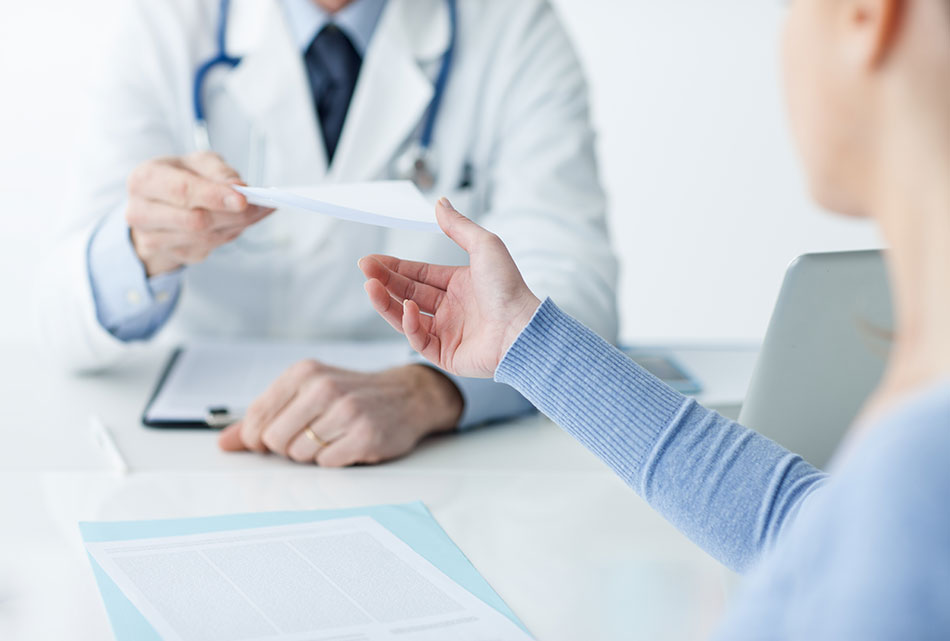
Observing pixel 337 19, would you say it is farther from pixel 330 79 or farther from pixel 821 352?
pixel 821 352

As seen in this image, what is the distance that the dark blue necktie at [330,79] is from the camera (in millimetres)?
1365

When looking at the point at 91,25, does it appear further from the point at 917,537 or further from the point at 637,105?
the point at 917,537

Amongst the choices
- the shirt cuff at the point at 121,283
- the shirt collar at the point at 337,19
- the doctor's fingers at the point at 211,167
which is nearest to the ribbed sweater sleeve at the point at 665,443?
the doctor's fingers at the point at 211,167

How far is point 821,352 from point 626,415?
0.16 m

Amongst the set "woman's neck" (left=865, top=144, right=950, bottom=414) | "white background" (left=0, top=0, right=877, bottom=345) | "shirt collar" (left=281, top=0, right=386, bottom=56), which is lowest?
"white background" (left=0, top=0, right=877, bottom=345)

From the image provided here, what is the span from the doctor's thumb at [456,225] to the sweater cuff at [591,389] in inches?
3.0

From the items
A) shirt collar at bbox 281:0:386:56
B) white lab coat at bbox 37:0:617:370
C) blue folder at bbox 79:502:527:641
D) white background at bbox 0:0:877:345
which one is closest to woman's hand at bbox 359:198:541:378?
blue folder at bbox 79:502:527:641

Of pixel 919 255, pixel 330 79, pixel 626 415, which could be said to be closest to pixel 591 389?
pixel 626 415

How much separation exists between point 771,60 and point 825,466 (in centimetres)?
303

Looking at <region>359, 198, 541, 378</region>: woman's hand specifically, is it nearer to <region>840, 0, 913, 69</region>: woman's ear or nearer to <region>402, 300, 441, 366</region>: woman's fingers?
<region>402, 300, 441, 366</region>: woman's fingers

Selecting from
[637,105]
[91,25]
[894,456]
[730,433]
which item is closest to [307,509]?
[730,433]

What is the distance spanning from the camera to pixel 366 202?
71cm

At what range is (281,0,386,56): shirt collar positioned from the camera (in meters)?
1.36

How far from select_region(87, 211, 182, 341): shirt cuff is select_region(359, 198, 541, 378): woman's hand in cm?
44
